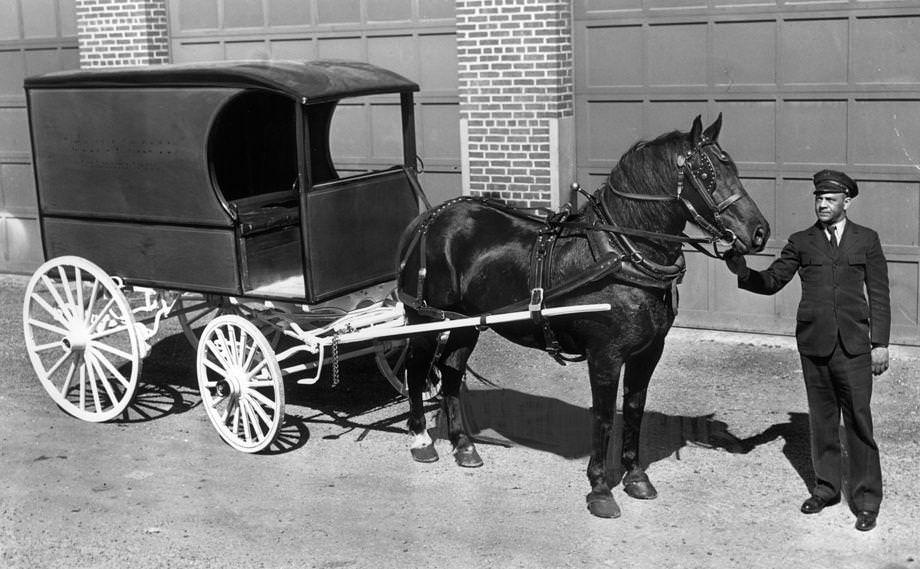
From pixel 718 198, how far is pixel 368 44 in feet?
22.1

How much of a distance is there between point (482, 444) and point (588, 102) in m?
4.30

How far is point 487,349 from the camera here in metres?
11.0

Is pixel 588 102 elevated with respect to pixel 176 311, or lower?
elevated

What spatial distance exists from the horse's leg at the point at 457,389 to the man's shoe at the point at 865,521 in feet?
7.86

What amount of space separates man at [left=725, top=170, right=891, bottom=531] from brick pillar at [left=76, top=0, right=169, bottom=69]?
29.0 ft

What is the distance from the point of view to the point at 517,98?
1160 cm

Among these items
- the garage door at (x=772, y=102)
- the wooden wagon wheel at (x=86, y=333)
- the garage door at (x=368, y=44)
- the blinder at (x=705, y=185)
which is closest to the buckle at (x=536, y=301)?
the blinder at (x=705, y=185)

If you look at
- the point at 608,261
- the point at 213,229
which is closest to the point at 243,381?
the point at 213,229

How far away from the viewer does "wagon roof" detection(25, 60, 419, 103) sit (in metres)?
7.98

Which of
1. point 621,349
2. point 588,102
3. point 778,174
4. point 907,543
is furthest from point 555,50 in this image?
point 907,543

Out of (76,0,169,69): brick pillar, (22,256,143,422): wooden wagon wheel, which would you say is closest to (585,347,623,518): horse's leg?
(22,256,143,422): wooden wagon wheel

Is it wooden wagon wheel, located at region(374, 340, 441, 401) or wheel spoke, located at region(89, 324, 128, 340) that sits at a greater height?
wheel spoke, located at region(89, 324, 128, 340)

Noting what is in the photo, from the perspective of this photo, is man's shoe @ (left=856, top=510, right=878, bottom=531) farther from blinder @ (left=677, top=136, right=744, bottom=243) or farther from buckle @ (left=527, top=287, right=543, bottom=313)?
buckle @ (left=527, top=287, right=543, bottom=313)

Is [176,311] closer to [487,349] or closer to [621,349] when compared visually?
[487,349]
